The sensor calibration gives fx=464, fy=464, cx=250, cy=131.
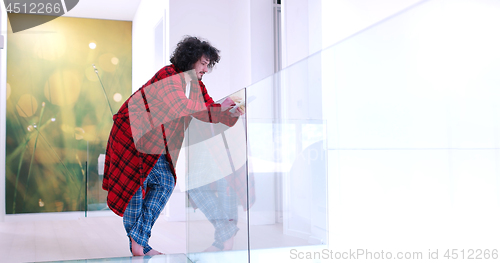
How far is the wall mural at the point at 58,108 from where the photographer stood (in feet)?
16.6

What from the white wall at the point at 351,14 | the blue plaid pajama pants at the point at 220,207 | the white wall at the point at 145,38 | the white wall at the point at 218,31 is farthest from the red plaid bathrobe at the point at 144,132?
the white wall at the point at 145,38

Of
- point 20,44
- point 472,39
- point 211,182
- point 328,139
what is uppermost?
point 20,44

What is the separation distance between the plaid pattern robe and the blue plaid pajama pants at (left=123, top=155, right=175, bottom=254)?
5 cm

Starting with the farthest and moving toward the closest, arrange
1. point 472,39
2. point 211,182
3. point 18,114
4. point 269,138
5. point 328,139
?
point 18,114
point 211,182
point 269,138
point 328,139
point 472,39

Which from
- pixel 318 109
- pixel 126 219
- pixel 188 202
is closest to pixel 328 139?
pixel 318 109

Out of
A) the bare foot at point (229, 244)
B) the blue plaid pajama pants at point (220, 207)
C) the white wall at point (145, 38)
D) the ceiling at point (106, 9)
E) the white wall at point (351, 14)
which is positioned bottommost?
the bare foot at point (229, 244)

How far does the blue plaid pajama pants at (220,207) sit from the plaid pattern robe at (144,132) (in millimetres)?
289

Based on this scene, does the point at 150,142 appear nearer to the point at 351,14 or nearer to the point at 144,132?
the point at 144,132

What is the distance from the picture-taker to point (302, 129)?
48.2 inches

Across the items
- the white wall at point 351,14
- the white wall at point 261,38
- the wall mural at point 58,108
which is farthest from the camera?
the wall mural at point 58,108

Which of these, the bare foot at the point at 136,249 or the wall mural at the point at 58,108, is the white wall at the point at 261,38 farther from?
Answer: the wall mural at the point at 58,108

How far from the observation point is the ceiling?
5.09 meters

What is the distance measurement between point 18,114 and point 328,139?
4.81 metres

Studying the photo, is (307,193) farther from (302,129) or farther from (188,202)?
(188,202)
